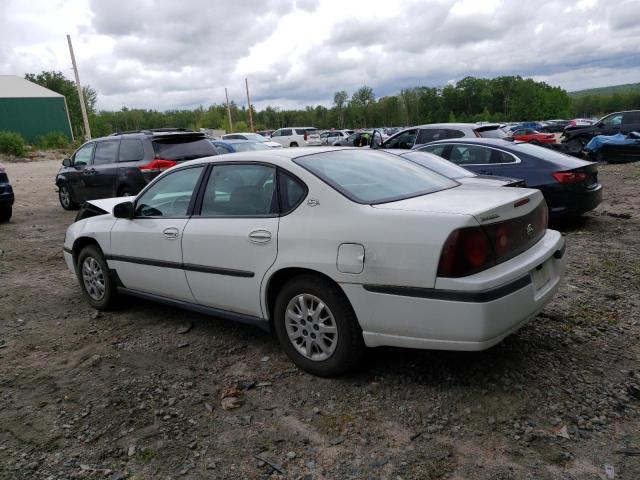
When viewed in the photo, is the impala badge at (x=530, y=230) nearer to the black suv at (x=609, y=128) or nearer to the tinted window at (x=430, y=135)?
the tinted window at (x=430, y=135)

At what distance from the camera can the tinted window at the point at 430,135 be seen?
37.0 feet

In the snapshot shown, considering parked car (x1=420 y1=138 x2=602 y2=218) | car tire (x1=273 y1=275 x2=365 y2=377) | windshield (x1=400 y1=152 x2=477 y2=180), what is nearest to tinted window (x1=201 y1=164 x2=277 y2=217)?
car tire (x1=273 y1=275 x2=365 y2=377)

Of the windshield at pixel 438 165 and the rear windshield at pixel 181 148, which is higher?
the rear windshield at pixel 181 148

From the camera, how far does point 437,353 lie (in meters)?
3.69

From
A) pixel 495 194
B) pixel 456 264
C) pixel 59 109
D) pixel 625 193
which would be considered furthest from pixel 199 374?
pixel 59 109

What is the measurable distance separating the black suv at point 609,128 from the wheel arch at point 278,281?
1830 centimetres

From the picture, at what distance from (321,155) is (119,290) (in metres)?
2.36

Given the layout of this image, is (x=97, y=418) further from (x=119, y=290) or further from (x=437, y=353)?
(x=437, y=353)

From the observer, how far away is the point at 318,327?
332 centimetres

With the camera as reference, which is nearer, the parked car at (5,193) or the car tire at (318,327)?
the car tire at (318,327)

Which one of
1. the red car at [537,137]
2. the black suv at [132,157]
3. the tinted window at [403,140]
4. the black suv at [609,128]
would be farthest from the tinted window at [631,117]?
the black suv at [132,157]

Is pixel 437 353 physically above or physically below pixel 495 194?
below

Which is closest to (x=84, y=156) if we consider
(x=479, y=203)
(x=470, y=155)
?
(x=470, y=155)

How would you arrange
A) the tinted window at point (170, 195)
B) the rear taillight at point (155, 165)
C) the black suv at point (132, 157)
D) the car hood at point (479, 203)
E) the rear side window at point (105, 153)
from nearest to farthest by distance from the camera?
1. the car hood at point (479, 203)
2. the tinted window at point (170, 195)
3. the rear taillight at point (155, 165)
4. the black suv at point (132, 157)
5. the rear side window at point (105, 153)
